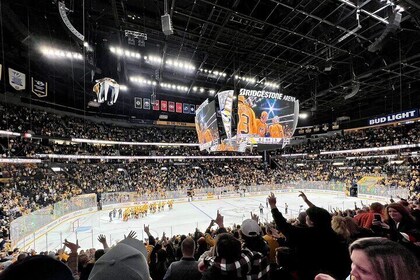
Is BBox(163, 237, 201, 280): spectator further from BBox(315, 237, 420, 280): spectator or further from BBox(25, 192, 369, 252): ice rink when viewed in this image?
BBox(25, 192, 369, 252): ice rink

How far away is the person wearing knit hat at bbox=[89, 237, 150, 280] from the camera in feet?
3.26

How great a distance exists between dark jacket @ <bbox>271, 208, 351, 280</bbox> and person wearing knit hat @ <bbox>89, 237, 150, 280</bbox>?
187cm

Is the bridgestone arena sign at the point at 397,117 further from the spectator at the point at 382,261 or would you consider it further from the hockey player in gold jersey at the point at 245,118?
the spectator at the point at 382,261

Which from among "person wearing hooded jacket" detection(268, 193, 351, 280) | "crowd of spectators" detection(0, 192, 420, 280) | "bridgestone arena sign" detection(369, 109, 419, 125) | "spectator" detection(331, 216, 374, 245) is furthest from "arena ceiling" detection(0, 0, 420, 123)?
"person wearing hooded jacket" detection(268, 193, 351, 280)

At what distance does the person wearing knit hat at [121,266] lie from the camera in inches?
39.1

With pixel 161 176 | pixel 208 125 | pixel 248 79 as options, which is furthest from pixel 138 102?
pixel 208 125

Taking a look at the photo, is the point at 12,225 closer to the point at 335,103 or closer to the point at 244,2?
the point at 244,2

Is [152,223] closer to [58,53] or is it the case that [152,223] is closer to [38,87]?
[58,53]

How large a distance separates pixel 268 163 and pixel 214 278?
44.8 meters

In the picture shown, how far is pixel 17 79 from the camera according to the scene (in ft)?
54.0

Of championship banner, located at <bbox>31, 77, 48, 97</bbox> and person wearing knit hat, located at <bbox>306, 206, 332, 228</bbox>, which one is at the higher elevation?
championship banner, located at <bbox>31, 77, 48, 97</bbox>

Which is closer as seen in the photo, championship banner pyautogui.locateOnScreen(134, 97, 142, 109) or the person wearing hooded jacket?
the person wearing hooded jacket

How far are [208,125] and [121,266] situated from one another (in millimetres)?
12749

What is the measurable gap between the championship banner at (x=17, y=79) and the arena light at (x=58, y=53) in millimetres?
2521
